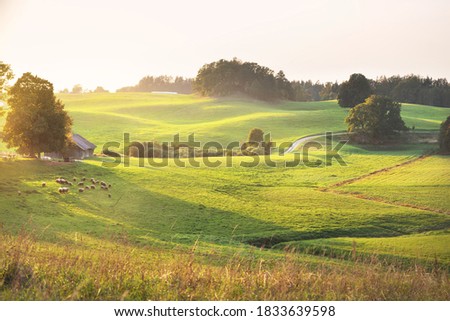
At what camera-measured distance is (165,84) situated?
38.4 meters

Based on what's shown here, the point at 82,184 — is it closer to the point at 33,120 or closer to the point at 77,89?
the point at 33,120

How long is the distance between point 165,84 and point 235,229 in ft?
80.8

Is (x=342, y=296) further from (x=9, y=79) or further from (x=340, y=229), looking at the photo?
(x=9, y=79)

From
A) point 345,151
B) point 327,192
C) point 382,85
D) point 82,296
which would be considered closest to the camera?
point 82,296

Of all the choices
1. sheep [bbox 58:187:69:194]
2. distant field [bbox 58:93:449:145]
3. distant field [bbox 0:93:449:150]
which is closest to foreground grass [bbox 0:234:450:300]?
sheep [bbox 58:187:69:194]

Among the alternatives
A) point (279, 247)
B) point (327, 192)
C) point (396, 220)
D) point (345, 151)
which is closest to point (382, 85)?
point (345, 151)

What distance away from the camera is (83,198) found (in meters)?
14.8

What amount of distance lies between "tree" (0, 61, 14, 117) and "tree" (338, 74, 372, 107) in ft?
48.1

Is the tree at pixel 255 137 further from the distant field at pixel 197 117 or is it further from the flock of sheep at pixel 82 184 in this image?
the flock of sheep at pixel 82 184

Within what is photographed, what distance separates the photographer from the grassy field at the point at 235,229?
19.4ft

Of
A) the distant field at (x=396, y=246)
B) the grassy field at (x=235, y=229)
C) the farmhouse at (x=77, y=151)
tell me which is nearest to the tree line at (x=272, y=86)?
the grassy field at (x=235, y=229)

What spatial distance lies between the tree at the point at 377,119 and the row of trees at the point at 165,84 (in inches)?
606

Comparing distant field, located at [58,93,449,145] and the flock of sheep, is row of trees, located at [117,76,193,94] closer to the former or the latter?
distant field, located at [58,93,449,145]
